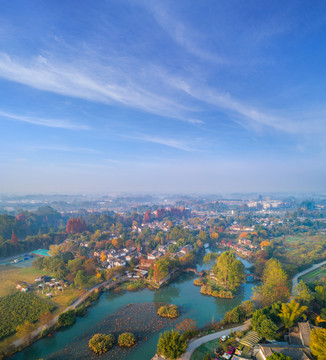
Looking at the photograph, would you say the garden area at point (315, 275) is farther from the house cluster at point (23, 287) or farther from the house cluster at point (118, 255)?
the house cluster at point (23, 287)

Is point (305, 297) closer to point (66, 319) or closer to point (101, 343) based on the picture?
point (101, 343)

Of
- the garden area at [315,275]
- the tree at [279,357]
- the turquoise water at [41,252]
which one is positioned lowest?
the turquoise water at [41,252]

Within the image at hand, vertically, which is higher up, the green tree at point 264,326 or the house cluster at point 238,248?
the green tree at point 264,326

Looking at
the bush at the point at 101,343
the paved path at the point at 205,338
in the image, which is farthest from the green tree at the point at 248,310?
the bush at the point at 101,343

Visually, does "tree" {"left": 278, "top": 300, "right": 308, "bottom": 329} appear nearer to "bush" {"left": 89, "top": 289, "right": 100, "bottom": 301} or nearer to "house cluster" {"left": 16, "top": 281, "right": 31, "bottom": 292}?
"bush" {"left": 89, "top": 289, "right": 100, "bottom": 301}

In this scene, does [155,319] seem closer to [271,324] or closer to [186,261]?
[271,324]

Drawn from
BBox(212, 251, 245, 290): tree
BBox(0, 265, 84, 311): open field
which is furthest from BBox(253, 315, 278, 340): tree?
BBox(0, 265, 84, 311): open field
